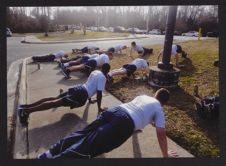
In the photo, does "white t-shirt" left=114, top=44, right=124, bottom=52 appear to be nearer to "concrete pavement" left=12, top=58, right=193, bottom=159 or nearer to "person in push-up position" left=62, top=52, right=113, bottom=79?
"person in push-up position" left=62, top=52, right=113, bottom=79

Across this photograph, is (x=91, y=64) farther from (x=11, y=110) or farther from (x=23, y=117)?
(x=23, y=117)

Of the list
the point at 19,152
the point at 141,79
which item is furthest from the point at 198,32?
the point at 19,152

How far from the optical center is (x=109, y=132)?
288cm

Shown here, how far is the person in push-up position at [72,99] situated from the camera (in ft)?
12.0

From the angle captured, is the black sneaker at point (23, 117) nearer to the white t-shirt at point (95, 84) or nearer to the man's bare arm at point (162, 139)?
the white t-shirt at point (95, 84)

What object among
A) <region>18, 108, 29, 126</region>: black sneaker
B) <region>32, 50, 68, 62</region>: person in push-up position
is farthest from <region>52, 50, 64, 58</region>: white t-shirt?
<region>18, 108, 29, 126</region>: black sneaker

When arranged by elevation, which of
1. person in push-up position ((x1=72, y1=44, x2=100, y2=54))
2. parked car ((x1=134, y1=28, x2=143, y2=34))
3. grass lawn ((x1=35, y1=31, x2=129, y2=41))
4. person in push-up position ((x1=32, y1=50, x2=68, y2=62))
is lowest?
person in push-up position ((x1=32, y1=50, x2=68, y2=62))

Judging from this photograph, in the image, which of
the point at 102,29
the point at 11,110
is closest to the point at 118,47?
the point at 102,29

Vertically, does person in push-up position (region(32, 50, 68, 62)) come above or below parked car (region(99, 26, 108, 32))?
below

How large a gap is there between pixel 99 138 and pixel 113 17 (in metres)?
1.87

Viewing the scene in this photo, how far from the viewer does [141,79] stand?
16.7ft

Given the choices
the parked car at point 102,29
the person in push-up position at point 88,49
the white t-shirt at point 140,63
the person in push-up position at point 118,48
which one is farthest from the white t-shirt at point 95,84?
the white t-shirt at point 140,63

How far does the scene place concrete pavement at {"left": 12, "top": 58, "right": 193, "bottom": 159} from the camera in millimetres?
3234

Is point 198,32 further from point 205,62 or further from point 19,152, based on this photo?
point 19,152
